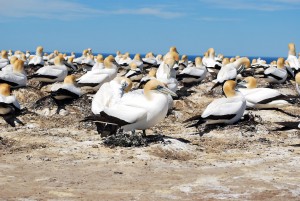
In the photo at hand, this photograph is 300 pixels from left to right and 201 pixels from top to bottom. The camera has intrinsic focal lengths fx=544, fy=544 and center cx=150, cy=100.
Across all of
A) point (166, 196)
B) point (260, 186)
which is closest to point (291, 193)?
point (260, 186)

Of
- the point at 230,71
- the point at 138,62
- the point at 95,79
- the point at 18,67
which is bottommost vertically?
the point at 138,62

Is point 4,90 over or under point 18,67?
under

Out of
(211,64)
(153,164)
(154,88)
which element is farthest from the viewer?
(211,64)

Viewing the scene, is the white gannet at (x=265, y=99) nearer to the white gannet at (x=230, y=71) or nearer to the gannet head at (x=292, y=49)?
the white gannet at (x=230, y=71)

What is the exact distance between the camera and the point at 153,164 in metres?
8.32

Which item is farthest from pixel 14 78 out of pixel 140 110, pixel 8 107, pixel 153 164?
pixel 153 164

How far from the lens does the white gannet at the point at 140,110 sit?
905cm

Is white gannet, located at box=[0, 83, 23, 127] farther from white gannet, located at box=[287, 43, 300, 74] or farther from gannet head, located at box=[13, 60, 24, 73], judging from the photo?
white gannet, located at box=[287, 43, 300, 74]

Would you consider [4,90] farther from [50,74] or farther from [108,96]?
[50,74]

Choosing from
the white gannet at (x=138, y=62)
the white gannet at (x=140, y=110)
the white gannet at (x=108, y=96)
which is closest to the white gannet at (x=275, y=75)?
the white gannet at (x=138, y=62)

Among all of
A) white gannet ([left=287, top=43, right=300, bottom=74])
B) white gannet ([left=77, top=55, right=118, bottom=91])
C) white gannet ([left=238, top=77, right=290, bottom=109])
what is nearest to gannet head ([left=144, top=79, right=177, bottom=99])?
white gannet ([left=238, top=77, right=290, bottom=109])

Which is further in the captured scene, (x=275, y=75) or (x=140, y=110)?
(x=275, y=75)

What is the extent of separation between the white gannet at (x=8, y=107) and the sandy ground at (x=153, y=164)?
0.20m

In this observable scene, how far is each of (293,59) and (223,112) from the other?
13.9 metres
